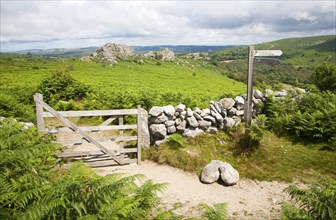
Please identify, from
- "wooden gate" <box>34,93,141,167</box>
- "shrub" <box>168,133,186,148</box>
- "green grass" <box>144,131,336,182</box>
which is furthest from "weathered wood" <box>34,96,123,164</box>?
"shrub" <box>168,133,186,148</box>

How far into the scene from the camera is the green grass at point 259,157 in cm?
869

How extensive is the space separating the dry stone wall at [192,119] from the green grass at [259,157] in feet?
1.45

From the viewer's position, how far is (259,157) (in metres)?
9.45

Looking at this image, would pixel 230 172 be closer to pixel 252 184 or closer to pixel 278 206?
pixel 252 184

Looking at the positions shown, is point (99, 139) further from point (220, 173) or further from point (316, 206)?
point (316, 206)

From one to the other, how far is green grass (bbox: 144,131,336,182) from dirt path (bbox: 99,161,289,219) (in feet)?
1.47

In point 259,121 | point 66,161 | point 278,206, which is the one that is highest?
point 259,121

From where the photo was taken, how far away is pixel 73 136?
12570 mm

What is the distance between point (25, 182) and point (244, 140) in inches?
318

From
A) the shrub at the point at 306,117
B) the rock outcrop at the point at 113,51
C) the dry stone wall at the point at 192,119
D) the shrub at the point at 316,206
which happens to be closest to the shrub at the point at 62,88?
the dry stone wall at the point at 192,119

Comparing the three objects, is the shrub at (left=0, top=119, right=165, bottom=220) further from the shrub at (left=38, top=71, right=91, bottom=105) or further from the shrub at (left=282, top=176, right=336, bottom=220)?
the shrub at (left=38, top=71, right=91, bottom=105)

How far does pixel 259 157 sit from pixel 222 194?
8.62ft

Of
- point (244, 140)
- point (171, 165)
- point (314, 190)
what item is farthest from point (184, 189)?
point (314, 190)

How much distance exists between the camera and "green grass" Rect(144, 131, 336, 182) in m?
8.69
